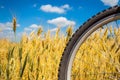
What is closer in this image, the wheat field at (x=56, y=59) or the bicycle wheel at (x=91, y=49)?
the bicycle wheel at (x=91, y=49)

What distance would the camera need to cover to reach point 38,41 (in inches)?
149

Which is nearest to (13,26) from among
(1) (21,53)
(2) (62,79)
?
(1) (21,53)

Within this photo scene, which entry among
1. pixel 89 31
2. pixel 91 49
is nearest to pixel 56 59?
pixel 91 49

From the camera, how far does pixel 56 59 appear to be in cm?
352

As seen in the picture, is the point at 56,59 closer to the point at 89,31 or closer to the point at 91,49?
the point at 91,49

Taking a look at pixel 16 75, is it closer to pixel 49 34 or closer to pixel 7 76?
pixel 7 76

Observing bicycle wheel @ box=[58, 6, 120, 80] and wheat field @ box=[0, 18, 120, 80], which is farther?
wheat field @ box=[0, 18, 120, 80]

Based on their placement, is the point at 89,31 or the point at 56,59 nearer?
the point at 89,31

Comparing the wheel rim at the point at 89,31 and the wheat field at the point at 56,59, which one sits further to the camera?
the wheat field at the point at 56,59

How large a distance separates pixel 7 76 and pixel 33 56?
577 mm

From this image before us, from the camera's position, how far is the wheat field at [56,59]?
296 cm

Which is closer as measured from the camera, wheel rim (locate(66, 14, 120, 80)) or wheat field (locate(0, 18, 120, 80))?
wheel rim (locate(66, 14, 120, 80))

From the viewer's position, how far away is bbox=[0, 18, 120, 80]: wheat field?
296 centimetres

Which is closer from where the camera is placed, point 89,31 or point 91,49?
point 89,31
